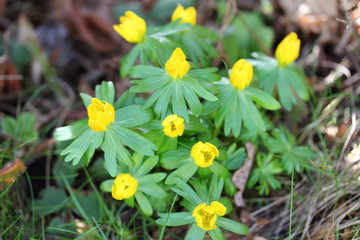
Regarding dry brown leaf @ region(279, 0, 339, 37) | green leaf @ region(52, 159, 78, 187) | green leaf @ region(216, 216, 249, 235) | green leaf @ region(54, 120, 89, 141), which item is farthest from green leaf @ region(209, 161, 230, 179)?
dry brown leaf @ region(279, 0, 339, 37)

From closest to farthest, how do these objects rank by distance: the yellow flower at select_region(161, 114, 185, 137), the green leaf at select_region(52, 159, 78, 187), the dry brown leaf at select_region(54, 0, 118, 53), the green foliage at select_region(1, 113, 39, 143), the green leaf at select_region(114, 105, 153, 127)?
the yellow flower at select_region(161, 114, 185, 137), the green leaf at select_region(114, 105, 153, 127), the green leaf at select_region(52, 159, 78, 187), the green foliage at select_region(1, 113, 39, 143), the dry brown leaf at select_region(54, 0, 118, 53)

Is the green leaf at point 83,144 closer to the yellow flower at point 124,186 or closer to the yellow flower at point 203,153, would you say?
the yellow flower at point 124,186

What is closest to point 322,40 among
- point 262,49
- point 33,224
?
point 262,49

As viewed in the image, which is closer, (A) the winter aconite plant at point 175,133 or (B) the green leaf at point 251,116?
(A) the winter aconite plant at point 175,133

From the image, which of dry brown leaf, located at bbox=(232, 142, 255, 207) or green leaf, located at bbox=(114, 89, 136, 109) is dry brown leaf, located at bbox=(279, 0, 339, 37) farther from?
green leaf, located at bbox=(114, 89, 136, 109)

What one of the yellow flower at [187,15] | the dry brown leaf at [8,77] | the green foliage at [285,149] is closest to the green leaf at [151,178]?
the green foliage at [285,149]

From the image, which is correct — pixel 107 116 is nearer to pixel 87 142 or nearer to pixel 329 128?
pixel 87 142
